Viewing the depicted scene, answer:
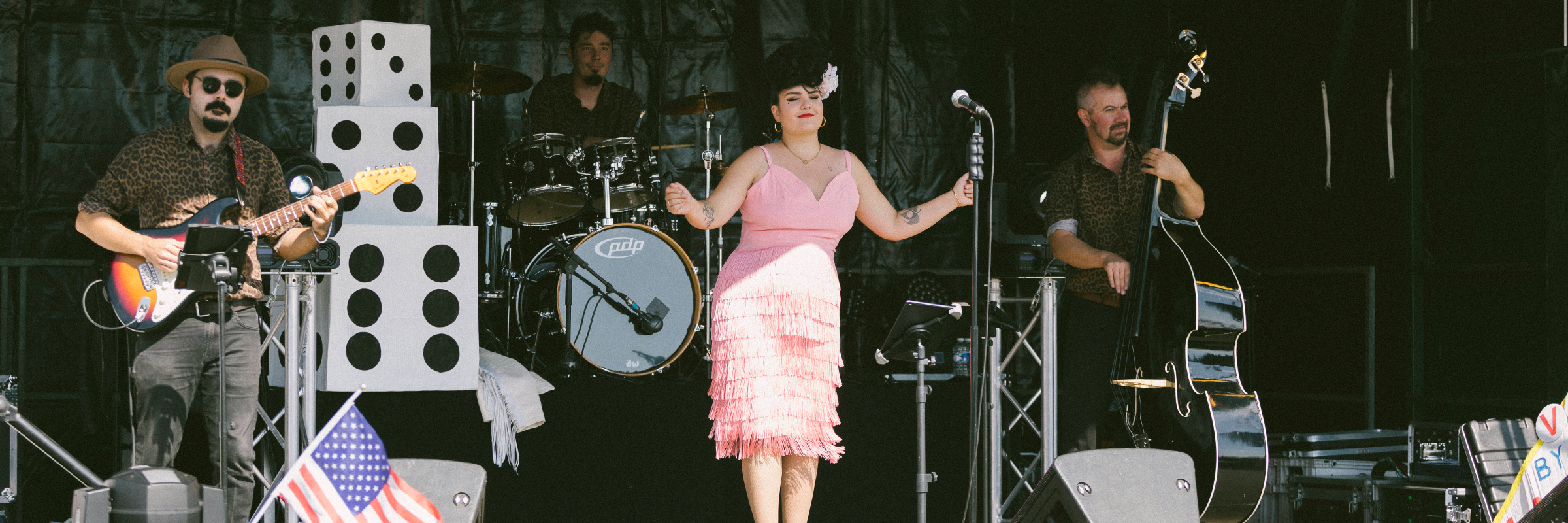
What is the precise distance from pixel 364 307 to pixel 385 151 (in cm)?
59

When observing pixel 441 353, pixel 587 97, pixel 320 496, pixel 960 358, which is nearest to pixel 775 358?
pixel 441 353

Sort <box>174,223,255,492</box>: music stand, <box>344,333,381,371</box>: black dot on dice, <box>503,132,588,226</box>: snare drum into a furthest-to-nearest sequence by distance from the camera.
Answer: <box>503,132,588,226</box>: snare drum < <box>344,333,381,371</box>: black dot on dice < <box>174,223,255,492</box>: music stand

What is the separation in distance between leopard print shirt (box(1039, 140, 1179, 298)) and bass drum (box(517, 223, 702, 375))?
196 centimetres

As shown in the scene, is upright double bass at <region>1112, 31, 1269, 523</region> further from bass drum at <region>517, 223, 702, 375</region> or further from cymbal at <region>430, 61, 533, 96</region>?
cymbal at <region>430, 61, 533, 96</region>

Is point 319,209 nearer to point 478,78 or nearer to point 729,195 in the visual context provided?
point 729,195

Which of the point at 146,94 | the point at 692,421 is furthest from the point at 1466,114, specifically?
the point at 146,94

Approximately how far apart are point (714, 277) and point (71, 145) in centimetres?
326

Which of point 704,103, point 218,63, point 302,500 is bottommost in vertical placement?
point 302,500

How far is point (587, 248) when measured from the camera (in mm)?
5734

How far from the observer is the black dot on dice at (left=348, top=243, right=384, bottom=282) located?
14.9ft

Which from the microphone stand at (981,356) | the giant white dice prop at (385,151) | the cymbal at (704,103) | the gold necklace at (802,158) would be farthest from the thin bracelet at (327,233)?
the cymbal at (704,103)

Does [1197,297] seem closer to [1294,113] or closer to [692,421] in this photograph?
[692,421]

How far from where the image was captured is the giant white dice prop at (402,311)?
4.51 meters

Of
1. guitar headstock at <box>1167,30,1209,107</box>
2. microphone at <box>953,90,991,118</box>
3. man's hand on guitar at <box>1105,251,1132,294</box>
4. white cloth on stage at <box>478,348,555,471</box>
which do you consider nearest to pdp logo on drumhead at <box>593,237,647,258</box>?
white cloth on stage at <box>478,348,555,471</box>
